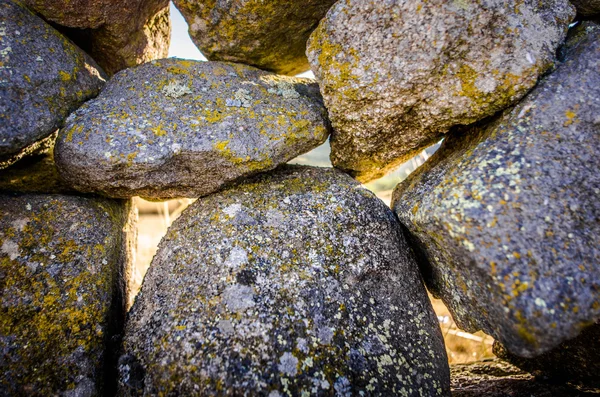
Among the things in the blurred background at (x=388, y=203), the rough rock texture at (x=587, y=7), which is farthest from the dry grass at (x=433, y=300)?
the rough rock texture at (x=587, y=7)

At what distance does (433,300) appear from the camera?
645cm

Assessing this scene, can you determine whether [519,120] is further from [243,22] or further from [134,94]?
[134,94]

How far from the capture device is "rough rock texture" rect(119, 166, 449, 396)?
2.29 metres

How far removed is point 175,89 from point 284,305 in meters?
2.28

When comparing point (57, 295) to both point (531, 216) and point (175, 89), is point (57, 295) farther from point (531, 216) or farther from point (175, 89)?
point (531, 216)

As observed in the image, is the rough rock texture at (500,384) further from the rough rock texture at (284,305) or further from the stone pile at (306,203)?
the rough rock texture at (284,305)

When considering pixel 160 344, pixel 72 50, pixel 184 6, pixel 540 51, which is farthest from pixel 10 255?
pixel 540 51

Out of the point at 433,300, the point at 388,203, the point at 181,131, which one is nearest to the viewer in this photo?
the point at 181,131

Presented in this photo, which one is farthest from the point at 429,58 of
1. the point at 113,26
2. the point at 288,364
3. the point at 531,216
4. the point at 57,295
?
the point at 57,295

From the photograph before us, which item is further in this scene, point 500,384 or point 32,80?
point 500,384

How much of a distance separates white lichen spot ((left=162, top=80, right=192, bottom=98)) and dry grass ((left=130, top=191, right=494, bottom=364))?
2.51m

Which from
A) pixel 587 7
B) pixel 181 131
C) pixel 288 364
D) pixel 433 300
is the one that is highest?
pixel 587 7

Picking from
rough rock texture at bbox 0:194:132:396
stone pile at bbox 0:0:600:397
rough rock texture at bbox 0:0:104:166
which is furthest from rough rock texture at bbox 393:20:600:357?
rough rock texture at bbox 0:0:104:166

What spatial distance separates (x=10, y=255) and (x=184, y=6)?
2.84 metres
